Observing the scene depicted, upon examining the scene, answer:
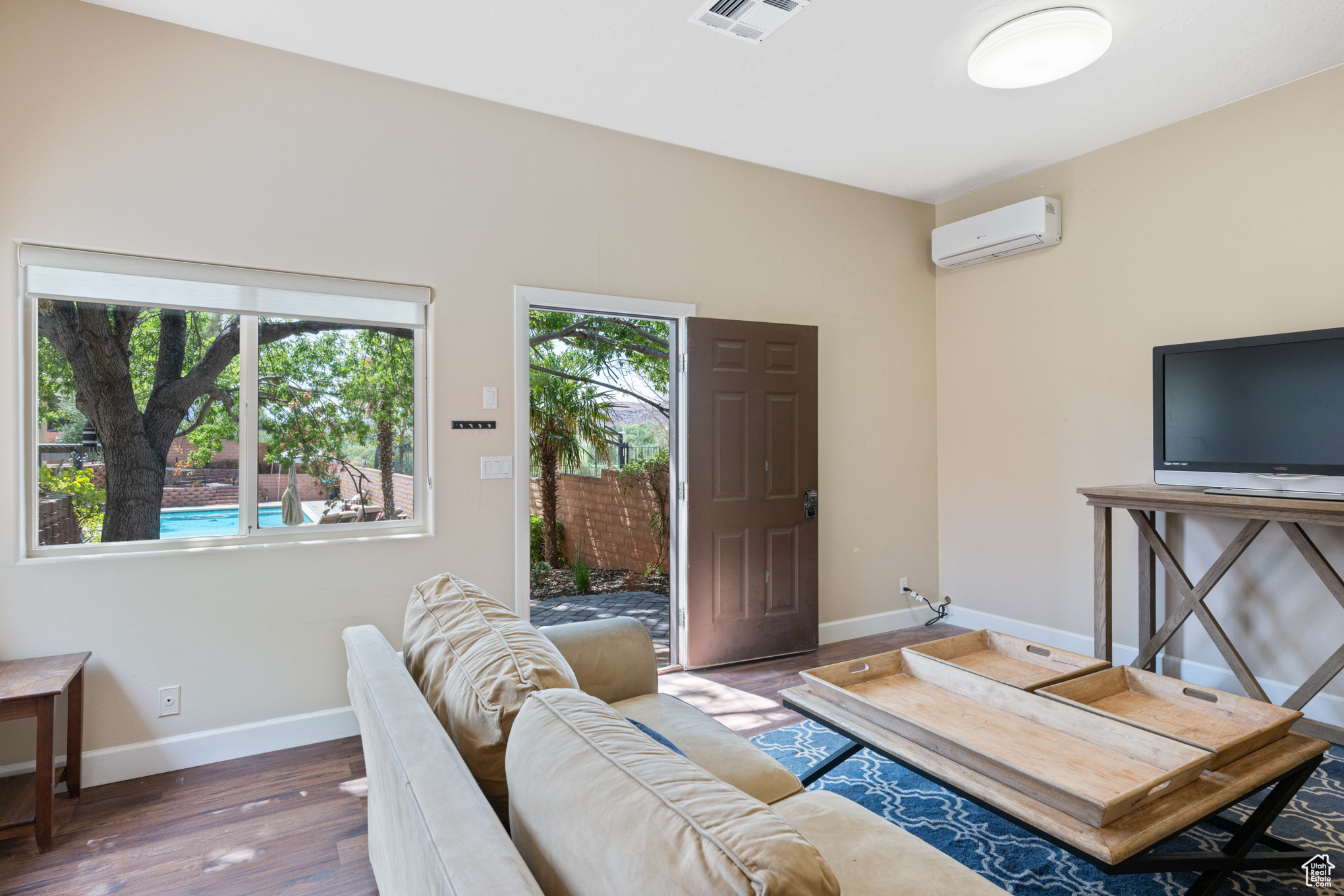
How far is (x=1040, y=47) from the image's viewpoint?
2605 millimetres

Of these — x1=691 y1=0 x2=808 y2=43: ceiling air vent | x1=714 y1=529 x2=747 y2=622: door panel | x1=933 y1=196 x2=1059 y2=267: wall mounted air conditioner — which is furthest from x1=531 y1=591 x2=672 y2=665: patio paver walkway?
x1=691 y1=0 x2=808 y2=43: ceiling air vent

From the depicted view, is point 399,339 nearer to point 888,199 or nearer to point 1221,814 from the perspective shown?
point 888,199

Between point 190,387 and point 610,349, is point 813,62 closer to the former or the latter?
point 190,387

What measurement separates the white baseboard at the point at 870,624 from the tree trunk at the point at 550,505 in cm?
277

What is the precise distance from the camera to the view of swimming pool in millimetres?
2701

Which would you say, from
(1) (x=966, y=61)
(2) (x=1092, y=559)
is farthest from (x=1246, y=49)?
(2) (x=1092, y=559)

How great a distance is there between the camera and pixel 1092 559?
389cm

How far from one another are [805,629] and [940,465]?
157cm

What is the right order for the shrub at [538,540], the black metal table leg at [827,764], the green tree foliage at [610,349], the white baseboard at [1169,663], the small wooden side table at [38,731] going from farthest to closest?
1. the shrub at [538,540]
2. the green tree foliage at [610,349]
3. the white baseboard at [1169,663]
4. the black metal table leg at [827,764]
5. the small wooden side table at [38,731]

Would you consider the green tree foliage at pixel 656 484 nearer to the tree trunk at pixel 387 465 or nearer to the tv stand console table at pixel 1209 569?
the tree trunk at pixel 387 465

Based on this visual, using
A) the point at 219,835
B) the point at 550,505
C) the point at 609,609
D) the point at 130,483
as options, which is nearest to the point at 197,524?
the point at 130,483

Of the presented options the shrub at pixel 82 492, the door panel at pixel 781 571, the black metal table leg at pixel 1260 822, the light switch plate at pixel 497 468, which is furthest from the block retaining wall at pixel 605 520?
the black metal table leg at pixel 1260 822

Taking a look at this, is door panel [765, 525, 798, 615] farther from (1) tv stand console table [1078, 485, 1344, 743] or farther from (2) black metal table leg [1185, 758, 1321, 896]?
(2) black metal table leg [1185, 758, 1321, 896]

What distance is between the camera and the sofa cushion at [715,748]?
1.64m
